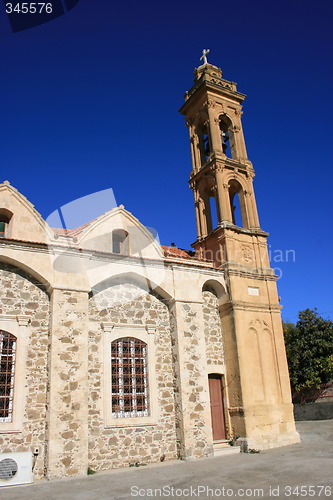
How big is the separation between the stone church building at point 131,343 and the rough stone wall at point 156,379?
0.03 m

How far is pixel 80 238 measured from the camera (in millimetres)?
12281

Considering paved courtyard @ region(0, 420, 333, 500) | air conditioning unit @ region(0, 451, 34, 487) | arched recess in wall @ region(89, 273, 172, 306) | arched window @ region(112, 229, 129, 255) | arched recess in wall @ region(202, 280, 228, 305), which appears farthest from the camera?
arched recess in wall @ region(202, 280, 228, 305)

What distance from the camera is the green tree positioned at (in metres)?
23.5

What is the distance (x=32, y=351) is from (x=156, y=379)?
3679mm

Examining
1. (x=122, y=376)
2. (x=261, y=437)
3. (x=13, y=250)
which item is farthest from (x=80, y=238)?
(x=261, y=437)

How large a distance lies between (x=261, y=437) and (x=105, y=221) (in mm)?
8342

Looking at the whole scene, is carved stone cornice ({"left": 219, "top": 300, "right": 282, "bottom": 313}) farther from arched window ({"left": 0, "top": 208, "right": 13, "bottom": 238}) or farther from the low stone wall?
arched window ({"left": 0, "top": 208, "right": 13, "bottom": 238})

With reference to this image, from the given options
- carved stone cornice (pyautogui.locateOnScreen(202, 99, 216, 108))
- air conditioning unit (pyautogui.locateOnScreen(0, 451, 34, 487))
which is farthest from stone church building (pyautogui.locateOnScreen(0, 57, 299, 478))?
carved stone cornice (pyautogui.locateOnScreen(202, 99, 216, 108))

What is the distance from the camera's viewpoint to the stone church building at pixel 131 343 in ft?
33.1

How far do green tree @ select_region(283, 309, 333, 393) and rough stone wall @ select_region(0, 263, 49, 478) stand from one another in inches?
689

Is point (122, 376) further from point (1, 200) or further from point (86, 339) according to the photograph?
point (1, 200)

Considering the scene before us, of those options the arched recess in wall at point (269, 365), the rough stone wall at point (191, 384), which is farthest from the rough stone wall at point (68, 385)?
the arched recess in wall at point (269, 365)

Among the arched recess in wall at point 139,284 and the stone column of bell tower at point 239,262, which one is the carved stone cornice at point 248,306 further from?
the arched recess in wall at point 139,284

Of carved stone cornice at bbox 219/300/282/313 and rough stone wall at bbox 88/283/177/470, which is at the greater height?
carved stone cornice at bbox 219/300/282/313
